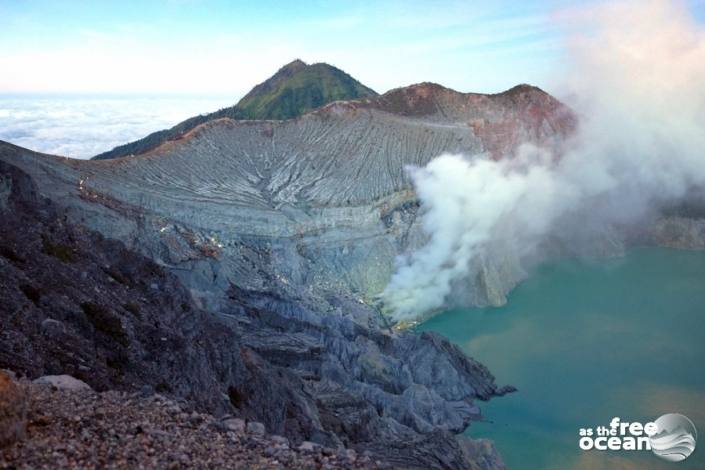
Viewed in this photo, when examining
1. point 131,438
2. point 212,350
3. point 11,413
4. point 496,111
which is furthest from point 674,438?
point 496,111

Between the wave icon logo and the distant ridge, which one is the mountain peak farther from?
the wave icon logo

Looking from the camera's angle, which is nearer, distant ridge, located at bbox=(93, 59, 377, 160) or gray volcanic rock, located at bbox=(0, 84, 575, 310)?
gray volcanic rock, located at bbox=(0, 84, 575, 310)

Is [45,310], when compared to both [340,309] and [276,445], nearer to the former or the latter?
[276,445]

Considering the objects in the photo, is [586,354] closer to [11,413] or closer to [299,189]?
[299,189]

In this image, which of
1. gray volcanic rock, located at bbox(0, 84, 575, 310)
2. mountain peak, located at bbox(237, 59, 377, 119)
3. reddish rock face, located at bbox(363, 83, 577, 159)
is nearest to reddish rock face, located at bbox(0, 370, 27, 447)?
gray volcanic rock, located at bbox(0, 84, 575, 310)

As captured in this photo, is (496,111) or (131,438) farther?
(496,111)

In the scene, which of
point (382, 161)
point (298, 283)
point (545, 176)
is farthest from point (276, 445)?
point (545, 176)
